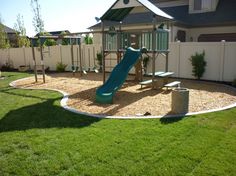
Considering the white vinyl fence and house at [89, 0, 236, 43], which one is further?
house at [89, 0, 236, 43]

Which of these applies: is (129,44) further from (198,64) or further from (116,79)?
(198,64)

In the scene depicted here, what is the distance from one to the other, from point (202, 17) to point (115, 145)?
17.1 meters

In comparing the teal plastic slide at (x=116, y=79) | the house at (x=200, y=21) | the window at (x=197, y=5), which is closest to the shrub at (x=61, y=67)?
the house at (x=200, y=21)

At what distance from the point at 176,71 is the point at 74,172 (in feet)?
34.3

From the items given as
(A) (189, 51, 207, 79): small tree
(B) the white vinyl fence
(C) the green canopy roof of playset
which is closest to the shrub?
(B) the white vinyl fence

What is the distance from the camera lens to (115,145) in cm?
454

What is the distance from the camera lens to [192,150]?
14.0 feet

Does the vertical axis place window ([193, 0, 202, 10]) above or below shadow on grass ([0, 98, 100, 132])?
above

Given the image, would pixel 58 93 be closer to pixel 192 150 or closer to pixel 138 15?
pixel 192 150

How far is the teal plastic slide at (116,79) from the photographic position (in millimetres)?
7943

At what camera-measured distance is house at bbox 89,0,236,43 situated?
17641 millimetres

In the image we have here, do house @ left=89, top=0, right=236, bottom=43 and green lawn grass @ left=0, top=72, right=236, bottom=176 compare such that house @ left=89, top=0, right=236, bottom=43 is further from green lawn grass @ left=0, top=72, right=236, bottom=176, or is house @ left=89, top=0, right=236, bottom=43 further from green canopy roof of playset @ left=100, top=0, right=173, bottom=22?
green lawn grass @ left=0, top=72, right=236, bottom=176

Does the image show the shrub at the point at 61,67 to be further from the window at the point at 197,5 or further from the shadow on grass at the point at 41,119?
the window at the point at 197,5

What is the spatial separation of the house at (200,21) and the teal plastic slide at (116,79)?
26.1 feet
